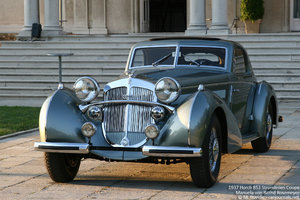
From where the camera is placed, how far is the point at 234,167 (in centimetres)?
795

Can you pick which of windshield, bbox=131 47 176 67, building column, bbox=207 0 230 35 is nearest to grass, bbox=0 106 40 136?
windshield, bbox=131 47 176 67

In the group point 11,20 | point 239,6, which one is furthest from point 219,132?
point 11,20

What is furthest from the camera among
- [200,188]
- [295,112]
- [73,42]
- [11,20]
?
[11,20]

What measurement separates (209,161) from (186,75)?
1.25 meters

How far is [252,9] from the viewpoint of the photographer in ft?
73.4

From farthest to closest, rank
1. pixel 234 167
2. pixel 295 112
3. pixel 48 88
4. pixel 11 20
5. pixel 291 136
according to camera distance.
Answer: pixel 11 20, pixel 48 88, pixel 295 112, pixel 291 136, pixel 234 167

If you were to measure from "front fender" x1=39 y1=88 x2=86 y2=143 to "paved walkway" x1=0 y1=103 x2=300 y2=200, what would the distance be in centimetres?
52

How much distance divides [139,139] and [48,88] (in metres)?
11.5

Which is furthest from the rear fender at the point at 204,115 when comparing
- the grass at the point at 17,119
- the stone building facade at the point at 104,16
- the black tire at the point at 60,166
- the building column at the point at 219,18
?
the stone building facade at the point at 104,16

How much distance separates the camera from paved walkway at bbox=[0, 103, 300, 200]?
6488mm

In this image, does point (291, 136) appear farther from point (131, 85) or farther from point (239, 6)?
point (239, 6)

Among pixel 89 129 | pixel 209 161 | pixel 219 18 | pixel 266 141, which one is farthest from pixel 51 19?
pixel 209 161

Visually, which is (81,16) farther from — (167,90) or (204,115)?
(204,115)

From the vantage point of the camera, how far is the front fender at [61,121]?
272 inches
